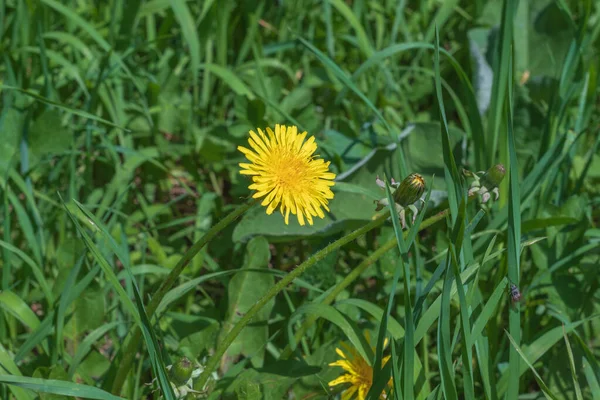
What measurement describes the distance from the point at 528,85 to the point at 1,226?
183 centimetres

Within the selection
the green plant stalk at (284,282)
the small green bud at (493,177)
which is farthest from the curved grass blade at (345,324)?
the small green bud at (493,177)

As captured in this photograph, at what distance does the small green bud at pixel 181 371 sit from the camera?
142 centimetres

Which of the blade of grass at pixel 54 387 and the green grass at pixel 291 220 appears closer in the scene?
the blade of grass at pixel 54 387

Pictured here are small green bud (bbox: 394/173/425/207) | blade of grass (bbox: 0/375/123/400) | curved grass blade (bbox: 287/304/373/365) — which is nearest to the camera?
blade of grass (bbox: 0/375/123/400)

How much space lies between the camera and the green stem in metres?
1.40

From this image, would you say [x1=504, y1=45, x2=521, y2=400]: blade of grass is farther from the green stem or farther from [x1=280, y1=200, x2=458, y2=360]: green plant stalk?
the green stem

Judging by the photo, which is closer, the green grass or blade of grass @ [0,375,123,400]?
blade of grass @ [0,375,123,400]

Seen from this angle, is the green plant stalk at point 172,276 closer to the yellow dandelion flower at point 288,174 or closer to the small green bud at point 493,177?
the yellow dandelion flower at point 288,174

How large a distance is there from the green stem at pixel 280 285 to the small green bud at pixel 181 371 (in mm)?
49

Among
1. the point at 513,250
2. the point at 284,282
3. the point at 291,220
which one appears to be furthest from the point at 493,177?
the point at 291,220

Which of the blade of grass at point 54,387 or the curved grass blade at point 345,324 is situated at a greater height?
the curved grass blade at point 345,324

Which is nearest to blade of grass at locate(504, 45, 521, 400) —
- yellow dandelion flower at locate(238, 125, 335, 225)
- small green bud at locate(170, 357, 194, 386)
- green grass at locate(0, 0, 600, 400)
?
green grass at locate(0, 0, 600, 400)

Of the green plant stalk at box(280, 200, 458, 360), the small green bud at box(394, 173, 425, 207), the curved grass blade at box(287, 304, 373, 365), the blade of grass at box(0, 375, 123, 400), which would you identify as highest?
the small green bud at box(394, 173, 425, 207)

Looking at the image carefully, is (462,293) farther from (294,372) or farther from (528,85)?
(528,85)
